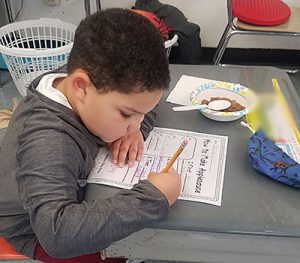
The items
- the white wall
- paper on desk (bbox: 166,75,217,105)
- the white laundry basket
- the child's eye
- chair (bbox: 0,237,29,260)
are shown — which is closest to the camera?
the child's eye

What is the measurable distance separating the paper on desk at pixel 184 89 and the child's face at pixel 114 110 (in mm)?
270

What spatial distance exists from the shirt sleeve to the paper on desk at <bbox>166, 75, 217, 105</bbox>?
394 mm

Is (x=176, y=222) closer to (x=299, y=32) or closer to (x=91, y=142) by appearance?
(x=91, y=142)

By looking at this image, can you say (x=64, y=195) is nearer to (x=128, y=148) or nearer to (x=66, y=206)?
(x=66, y=206)

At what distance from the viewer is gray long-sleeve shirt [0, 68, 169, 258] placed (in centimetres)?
63

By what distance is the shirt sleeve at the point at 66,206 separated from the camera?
0.63m

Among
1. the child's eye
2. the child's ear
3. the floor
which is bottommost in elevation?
the floor

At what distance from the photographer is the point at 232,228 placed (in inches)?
26.3

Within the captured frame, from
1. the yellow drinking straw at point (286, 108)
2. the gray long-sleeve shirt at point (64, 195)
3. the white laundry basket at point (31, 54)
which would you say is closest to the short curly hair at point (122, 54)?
the gray long-sleeve shirt at point (64, 195)

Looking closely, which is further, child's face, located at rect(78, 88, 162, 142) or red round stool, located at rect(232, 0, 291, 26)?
red round stool, located at rect(232, 0, 291, 26)

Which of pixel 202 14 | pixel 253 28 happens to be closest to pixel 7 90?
pixel 202 14

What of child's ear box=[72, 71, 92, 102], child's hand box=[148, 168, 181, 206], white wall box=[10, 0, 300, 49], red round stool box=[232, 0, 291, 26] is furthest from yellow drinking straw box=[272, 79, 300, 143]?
white wall box=[10, 0, 300, 49]

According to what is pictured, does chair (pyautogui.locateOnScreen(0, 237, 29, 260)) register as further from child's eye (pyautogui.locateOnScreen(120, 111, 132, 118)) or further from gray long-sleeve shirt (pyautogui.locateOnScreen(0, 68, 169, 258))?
child's eye (pyautogui.locateOnScreen(120, 111, 132, 118))

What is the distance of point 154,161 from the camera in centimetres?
83
